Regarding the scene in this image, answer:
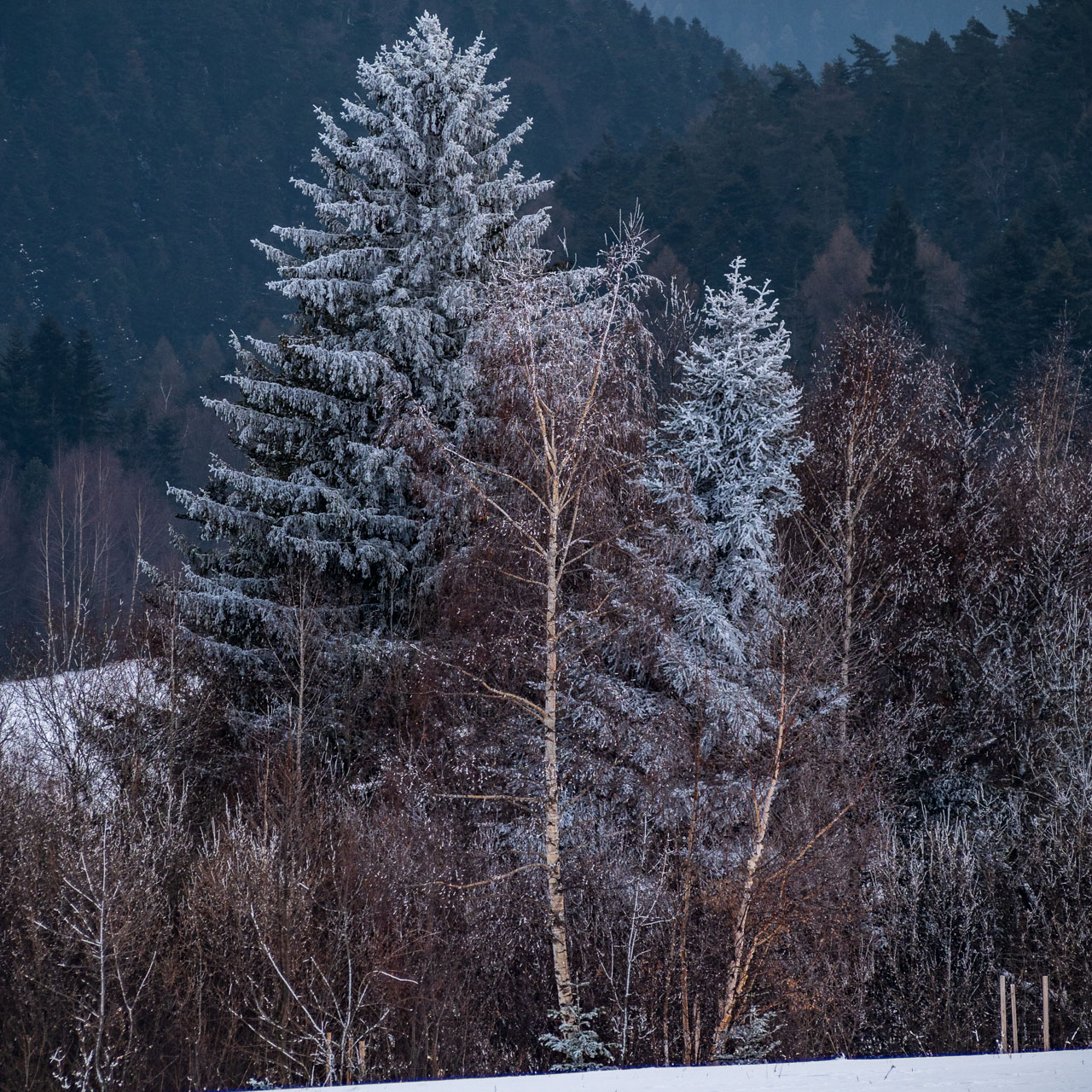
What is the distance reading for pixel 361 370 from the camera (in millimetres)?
20438

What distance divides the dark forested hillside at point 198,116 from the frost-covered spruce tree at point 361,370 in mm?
69037

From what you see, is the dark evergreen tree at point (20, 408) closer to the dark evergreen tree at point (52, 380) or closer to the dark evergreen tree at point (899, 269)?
the dark evergreen tree at point (52, 380)

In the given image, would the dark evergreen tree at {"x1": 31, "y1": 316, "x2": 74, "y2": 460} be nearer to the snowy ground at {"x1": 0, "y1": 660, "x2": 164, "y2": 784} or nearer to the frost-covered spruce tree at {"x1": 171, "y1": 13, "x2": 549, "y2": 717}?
the snowy ground at {"x1": 0, "y1": 660, "x2": 164, "y2": 784}

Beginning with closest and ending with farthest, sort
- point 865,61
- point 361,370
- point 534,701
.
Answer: point 534,701
point 361,370
point 865,61

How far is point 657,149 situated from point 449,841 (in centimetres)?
5685

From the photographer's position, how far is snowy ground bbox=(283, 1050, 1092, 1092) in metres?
9.09

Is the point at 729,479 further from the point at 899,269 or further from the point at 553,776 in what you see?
the point at 899,269

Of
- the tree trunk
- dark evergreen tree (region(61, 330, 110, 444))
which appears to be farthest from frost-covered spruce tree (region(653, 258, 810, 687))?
dark evergreen tree (region(61, 330, 110, 444))

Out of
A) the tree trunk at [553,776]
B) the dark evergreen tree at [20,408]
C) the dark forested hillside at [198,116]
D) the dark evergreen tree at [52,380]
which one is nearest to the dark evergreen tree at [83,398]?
the dark evergreen tree at [52,380]

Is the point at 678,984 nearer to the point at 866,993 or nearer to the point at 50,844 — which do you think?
the point at 866,993

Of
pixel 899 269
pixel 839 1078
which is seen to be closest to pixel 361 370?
pixel 839 1078

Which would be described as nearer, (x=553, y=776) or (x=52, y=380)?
(x=553, y=776)

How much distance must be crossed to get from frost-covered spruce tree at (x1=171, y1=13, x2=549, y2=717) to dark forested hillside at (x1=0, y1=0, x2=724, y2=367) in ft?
227

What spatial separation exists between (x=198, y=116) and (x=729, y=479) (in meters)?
118
